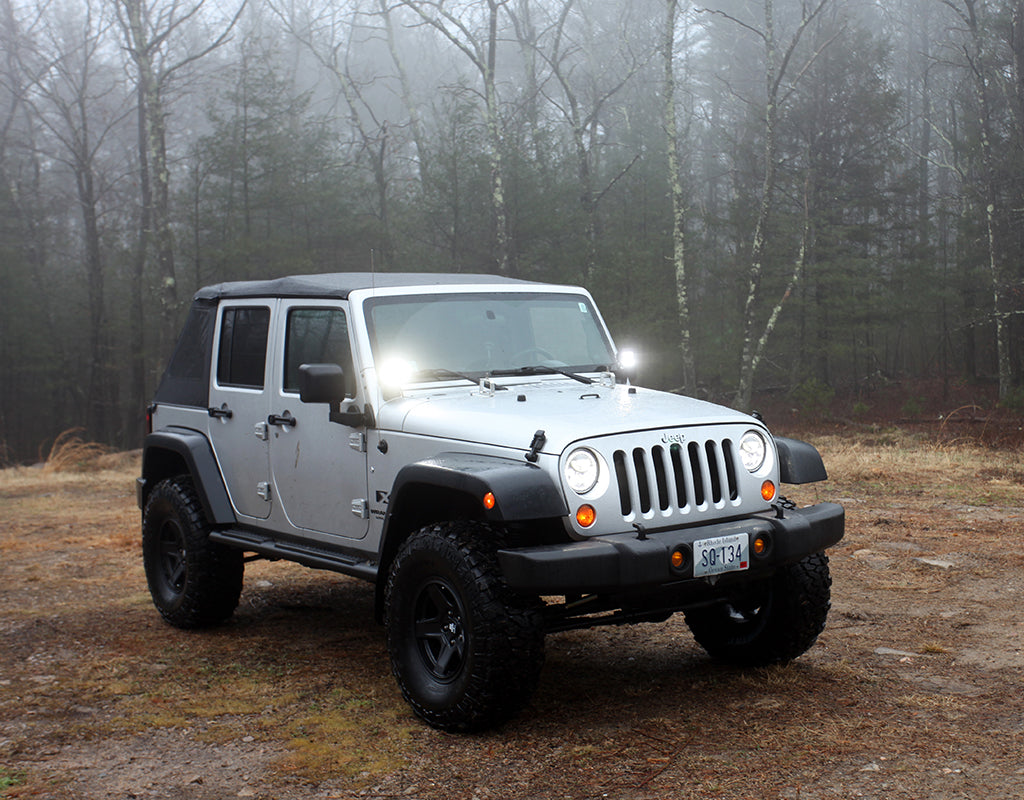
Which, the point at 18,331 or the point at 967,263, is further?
the point at 18,331

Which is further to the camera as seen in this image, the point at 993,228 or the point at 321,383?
the point at 993,228

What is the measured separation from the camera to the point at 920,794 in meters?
3.41

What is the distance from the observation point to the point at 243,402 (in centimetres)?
591

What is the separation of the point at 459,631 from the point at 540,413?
3.25 feet

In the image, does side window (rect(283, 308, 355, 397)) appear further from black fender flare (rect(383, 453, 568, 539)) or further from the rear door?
black fender flare (rect(383, 453, 568, 539))

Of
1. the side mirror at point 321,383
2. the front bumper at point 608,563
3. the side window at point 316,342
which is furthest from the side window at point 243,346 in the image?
the front bumper at point 608,563

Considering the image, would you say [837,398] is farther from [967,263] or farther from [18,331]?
[18,331]

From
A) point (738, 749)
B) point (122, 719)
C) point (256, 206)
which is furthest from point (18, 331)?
point (738, 749)

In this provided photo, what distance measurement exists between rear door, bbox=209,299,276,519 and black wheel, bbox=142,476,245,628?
314 millimetres

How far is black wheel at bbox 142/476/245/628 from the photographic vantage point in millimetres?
6047

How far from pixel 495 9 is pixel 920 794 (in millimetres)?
22663

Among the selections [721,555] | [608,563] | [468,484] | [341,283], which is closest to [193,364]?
[341,283]

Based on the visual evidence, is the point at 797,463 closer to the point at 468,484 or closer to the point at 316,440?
the point at 468,484

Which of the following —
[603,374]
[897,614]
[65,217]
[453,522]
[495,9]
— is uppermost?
[495,9]
